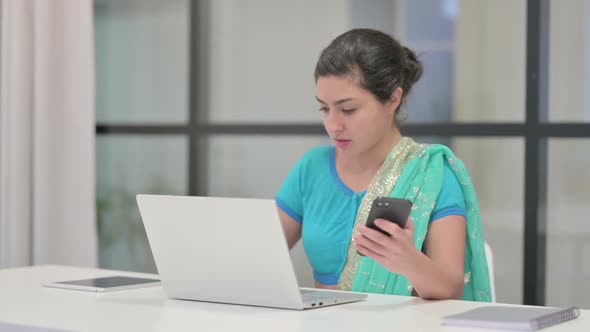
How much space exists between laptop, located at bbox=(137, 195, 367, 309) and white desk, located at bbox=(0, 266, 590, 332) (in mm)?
27

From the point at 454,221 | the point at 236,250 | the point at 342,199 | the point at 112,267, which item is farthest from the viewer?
the point at 112,267

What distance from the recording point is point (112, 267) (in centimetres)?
406

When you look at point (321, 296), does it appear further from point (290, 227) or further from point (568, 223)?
point (568, 223)

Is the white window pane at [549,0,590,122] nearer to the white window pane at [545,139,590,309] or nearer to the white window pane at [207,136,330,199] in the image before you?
the white window pane at [545,139,590,309]

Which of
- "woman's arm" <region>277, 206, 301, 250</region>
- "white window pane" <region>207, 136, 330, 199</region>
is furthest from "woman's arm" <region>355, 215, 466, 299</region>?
"white window pane" <region>207, 136, 330, 199</region>

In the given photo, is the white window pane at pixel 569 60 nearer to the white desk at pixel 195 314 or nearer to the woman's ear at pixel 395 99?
the woman's ear at pixel 395 99

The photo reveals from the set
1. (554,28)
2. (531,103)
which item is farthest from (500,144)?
(554,28)

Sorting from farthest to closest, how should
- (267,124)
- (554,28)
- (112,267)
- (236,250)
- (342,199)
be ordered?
(112,267) → (267,124) → (554,28) → (342,199) → (236,250)

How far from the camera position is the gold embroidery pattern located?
223cm

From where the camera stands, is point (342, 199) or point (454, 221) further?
point (342, 199)

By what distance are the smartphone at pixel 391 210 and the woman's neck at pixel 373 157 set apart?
63 cm

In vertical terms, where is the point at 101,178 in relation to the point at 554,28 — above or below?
below

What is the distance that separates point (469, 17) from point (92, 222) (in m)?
1.74

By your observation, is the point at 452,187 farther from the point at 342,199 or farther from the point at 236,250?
the point at 236,250
